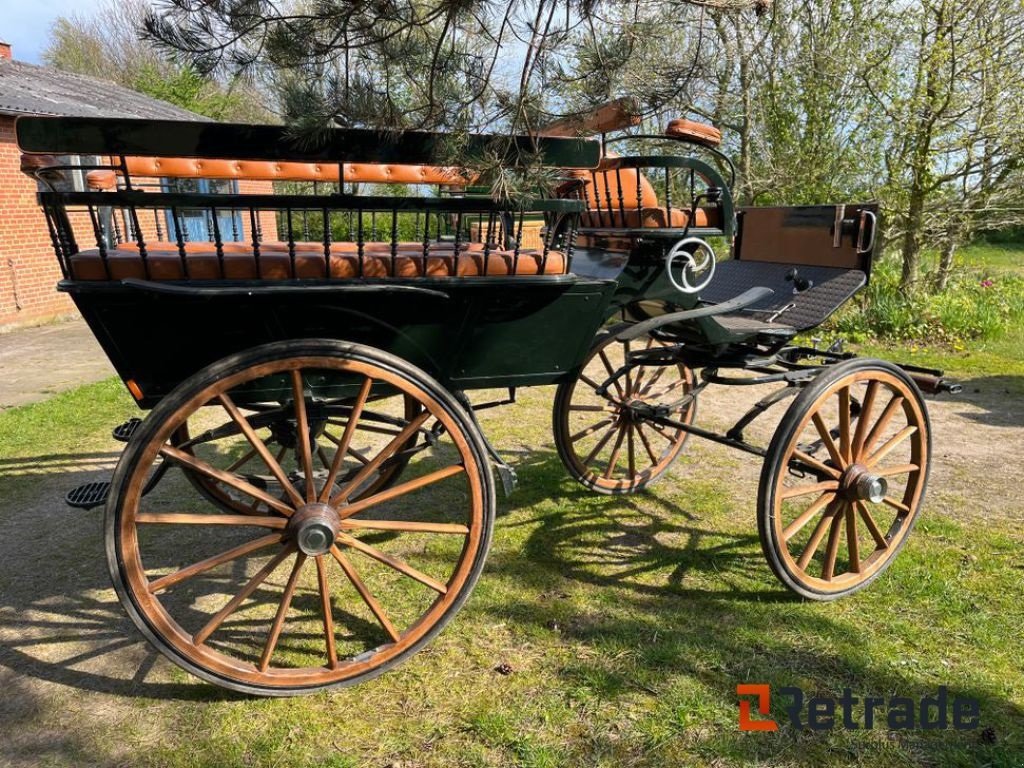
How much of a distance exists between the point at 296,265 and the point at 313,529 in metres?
0.77

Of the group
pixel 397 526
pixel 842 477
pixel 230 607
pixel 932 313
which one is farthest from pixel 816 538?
pixel 932 313

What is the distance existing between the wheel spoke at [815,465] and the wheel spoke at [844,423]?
0.07 metres

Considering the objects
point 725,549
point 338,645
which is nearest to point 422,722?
point 338,645

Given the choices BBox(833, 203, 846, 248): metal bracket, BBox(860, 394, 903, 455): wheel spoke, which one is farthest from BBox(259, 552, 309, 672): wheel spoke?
BBox(833, 203, 846, 248): metal bracket

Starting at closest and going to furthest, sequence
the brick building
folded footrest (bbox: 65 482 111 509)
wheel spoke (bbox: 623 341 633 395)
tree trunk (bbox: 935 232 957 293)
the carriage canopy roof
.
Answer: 1. the carriage canopy roof
2. folded footrest (bbox: 65 482 111 509)
3. wheel spoke (bbox: 623 341 633 395)
4. tree trunk (bbox: 935 232 957 293)
5. the brick building

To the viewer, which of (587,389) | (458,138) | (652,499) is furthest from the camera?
(587,389)

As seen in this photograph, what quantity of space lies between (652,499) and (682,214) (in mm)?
1570

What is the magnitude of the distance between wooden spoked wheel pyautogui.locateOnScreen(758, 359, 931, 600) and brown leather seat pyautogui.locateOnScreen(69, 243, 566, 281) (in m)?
1.03

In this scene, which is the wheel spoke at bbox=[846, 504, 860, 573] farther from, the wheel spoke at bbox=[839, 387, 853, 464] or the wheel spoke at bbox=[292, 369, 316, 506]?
the wheel spoke at bbox=[292, 369, 316, 506]

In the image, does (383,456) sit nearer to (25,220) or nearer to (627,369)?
(627,369)

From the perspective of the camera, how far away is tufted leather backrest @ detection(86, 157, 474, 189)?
2.57 metres

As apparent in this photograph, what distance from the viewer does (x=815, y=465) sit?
264cm

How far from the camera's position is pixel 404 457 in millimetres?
2668

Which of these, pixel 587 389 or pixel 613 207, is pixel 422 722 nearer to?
pixel 613 207
